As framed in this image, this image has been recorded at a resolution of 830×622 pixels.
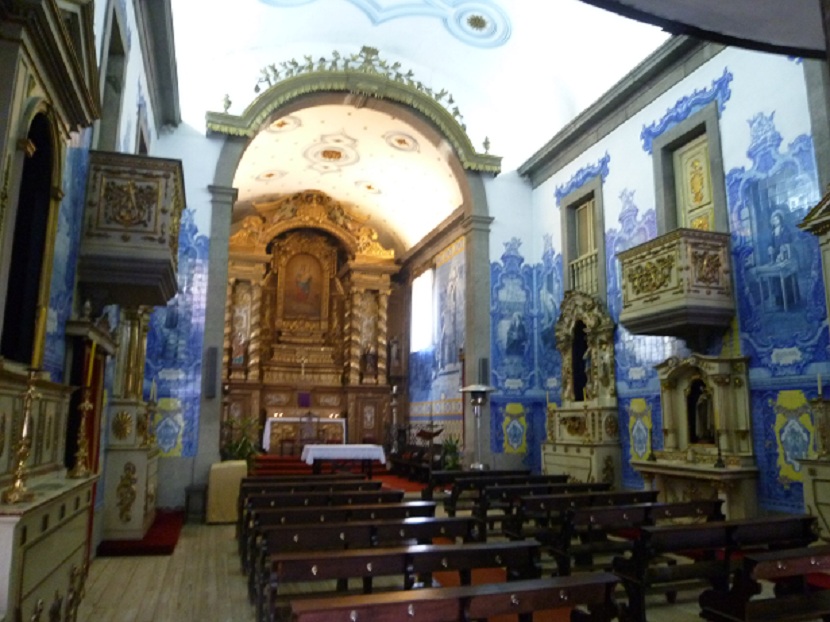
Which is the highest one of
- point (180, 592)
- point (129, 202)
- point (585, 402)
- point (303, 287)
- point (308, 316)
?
point (303, 287)

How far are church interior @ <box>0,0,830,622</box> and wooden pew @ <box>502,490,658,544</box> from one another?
96 cm

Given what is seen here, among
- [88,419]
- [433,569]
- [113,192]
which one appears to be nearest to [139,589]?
[88,419]

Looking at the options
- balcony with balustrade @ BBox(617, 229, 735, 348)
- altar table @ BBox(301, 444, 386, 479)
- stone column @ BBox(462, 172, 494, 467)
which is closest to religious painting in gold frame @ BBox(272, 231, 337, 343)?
stone column @ BBox(462, 172, 494, 467)

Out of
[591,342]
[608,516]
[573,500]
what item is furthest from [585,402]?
[608,516]

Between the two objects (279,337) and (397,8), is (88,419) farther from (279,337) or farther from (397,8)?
(279,337)

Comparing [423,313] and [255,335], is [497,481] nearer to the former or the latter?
[423,313]

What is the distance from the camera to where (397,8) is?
486 inches

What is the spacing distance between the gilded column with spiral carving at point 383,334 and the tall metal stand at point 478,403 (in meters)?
6.38

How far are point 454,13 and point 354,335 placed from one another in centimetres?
922

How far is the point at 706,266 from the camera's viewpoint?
838cm

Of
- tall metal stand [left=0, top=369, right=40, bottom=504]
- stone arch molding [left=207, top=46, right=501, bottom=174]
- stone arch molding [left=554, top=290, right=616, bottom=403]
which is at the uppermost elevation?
stone arch molding [left=207, top=46, right=501, bottom=174]

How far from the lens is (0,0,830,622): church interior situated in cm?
436

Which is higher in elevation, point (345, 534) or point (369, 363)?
point (369, 363)

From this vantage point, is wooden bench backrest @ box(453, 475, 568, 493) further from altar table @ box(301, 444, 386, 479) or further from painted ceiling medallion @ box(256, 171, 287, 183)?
painted ceiling medallion @ box(256, 171, 287, 183)
